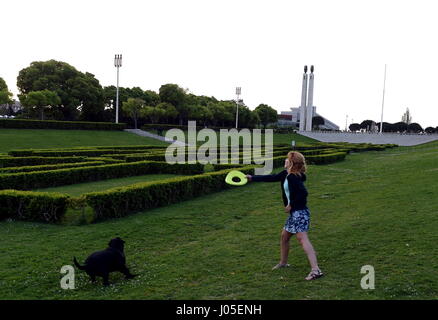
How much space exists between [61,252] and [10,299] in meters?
1.73

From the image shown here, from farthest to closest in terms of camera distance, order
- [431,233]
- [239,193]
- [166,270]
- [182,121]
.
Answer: [182,121], [239,193], [431,233], [166,270]

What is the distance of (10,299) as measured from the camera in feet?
14.7

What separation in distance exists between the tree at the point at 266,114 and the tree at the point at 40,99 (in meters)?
48.6

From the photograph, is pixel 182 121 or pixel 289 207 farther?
pixel 182 121

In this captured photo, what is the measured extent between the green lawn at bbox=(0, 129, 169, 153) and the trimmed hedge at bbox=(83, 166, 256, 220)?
18654mm

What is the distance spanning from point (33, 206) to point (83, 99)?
148 ft

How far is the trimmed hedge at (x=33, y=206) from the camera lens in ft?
26.6

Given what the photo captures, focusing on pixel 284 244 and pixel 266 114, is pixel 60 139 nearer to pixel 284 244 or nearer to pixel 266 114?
pixel 284 244

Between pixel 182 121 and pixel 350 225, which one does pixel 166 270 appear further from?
pixel 182 121

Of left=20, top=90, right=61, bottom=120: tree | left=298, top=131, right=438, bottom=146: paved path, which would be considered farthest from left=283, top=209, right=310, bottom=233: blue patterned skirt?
left=298, top=131, right=438, bottom=146: paved path

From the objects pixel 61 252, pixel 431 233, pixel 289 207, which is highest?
pixel 289 207

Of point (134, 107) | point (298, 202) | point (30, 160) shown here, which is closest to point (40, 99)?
point (134, 107)
